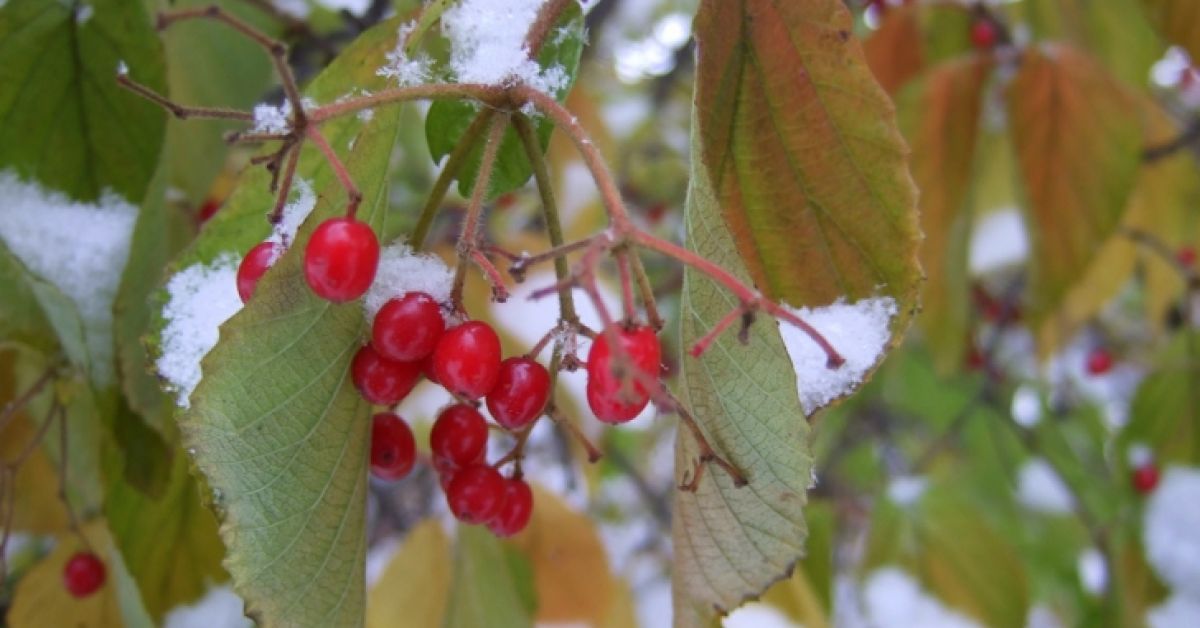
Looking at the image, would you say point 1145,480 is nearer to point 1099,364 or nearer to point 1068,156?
point 1099,364

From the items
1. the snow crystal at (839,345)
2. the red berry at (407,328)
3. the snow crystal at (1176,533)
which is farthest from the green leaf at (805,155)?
the snow crystal at (1176,533)

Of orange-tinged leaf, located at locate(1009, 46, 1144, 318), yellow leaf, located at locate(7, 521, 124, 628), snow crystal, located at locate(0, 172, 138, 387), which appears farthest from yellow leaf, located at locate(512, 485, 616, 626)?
snow crystal, located at locate(0, 172, 138, 387)

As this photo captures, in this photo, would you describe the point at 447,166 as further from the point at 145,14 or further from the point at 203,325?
the point at 145,14

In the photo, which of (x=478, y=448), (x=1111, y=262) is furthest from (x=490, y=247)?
(x=1111, y=262)

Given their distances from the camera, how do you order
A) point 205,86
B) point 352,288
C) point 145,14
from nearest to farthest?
1. point 352,288
2. point 145,14
3. point 205,86

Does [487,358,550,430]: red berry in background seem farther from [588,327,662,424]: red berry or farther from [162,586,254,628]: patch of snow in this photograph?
[162,586,254,628]: patch of snow

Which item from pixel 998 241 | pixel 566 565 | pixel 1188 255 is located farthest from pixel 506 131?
pixel 1188 255

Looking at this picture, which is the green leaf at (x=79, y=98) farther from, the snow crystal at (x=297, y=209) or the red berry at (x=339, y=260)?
the red berry at (x=339, y=260)
